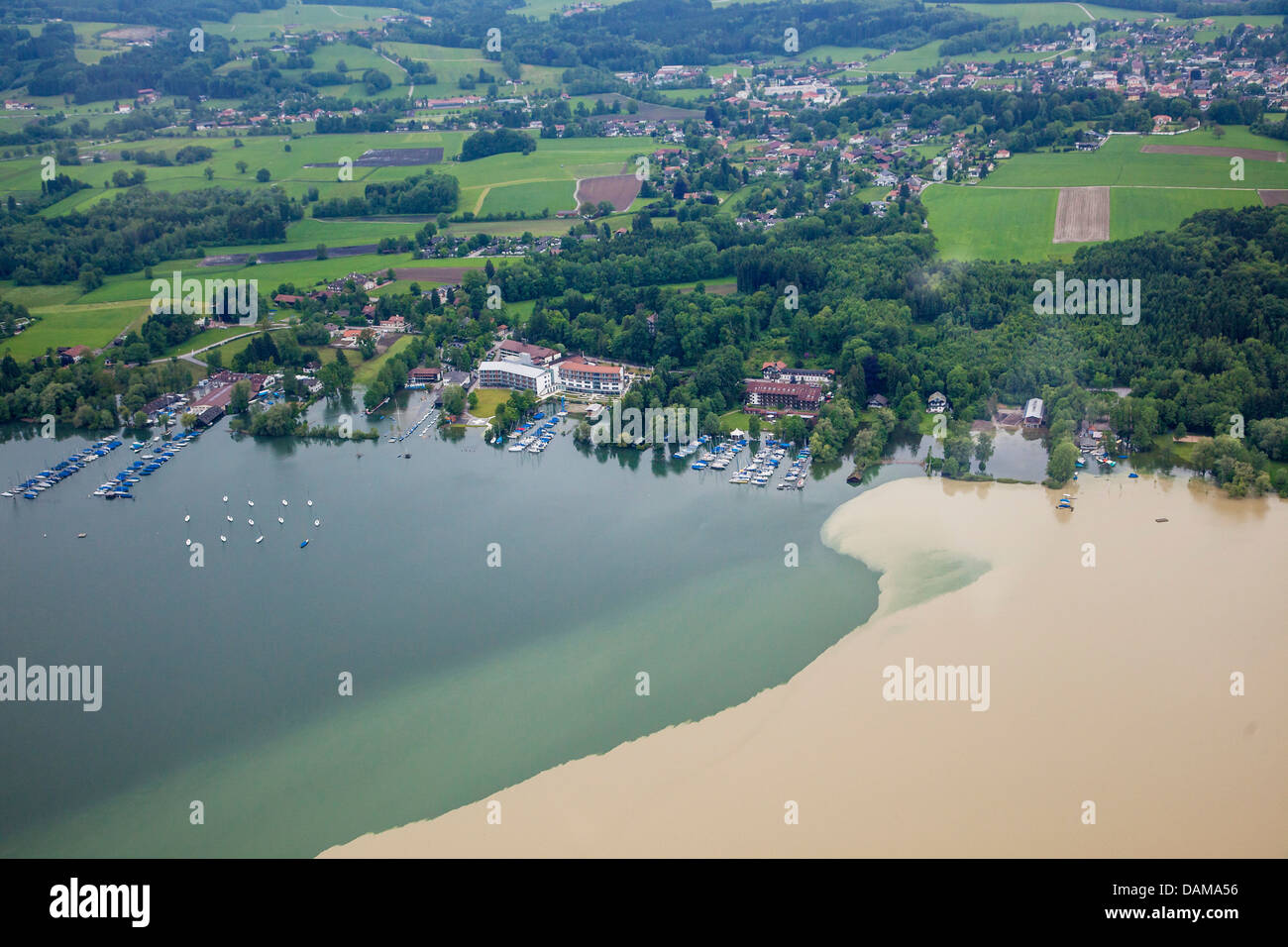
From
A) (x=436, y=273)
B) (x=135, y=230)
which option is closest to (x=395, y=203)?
(x=436, y=273)

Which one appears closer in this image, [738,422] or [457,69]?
[738,422]

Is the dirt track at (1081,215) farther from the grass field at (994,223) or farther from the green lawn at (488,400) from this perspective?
the green lawn at (488,400)

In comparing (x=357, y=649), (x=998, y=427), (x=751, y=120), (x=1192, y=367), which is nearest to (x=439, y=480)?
(x=357, y=649)

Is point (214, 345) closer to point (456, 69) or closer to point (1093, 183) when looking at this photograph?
point (1093, 183)

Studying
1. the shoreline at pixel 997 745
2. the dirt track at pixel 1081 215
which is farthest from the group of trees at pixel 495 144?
the shoreline at pixel 997 745

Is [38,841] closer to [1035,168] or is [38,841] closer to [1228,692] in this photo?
[1228,692]

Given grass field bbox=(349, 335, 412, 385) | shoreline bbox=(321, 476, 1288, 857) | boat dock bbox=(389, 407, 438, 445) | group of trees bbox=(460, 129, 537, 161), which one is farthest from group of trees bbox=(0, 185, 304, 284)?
shoreline bbox=(321, 476, 1288, 857)

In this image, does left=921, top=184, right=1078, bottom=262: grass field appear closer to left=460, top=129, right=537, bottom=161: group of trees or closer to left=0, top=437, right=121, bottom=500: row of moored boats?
left=460, top=129, right=537, bottom=161: group of trees
